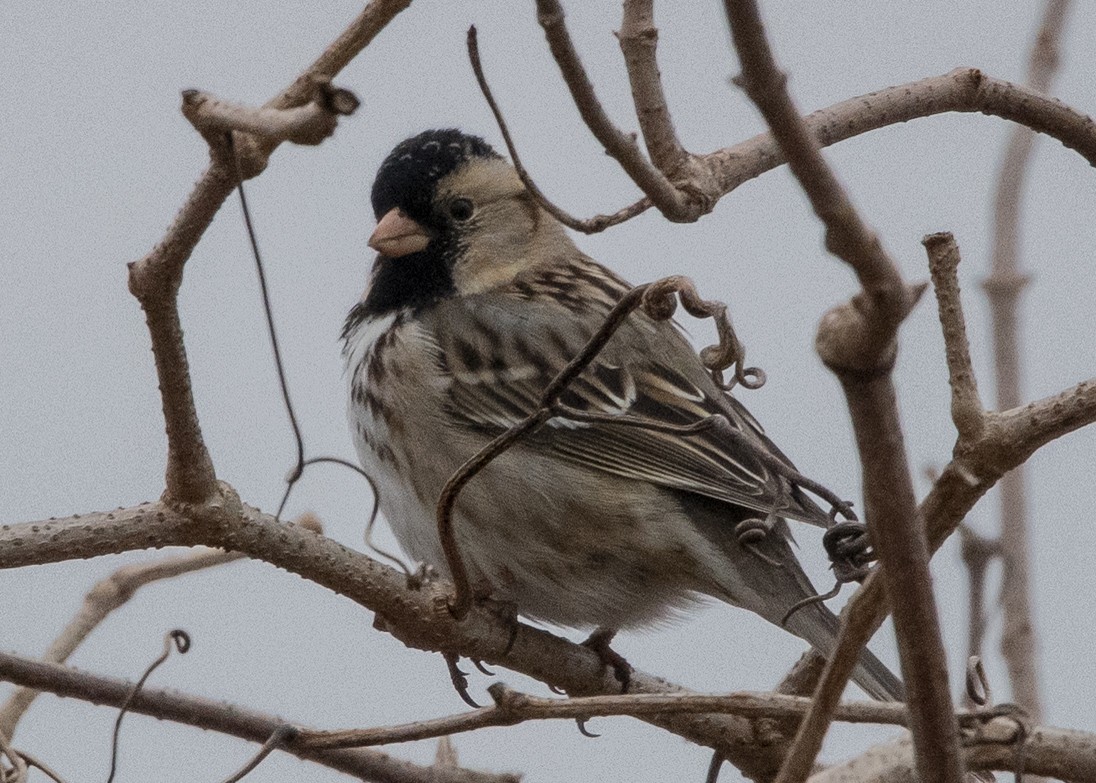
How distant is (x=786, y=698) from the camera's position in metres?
1.70

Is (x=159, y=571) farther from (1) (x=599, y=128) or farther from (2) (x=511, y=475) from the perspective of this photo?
(1) (x=599, y=128)

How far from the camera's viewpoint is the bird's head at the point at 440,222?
3881 millimetres

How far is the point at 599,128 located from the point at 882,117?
75 cm

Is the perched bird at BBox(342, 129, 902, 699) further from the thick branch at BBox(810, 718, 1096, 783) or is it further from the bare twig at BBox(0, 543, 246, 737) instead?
the thick branch at BBox(810, 718, 1096, 783)

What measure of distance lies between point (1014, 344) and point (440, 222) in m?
1.50

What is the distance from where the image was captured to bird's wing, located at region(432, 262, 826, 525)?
3490 mm

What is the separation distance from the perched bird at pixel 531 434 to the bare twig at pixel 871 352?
1.92 meters

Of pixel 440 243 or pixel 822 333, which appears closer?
pixel 822 333

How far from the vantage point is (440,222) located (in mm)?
3955

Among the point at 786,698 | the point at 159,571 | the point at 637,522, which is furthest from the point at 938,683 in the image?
the point at 637,522

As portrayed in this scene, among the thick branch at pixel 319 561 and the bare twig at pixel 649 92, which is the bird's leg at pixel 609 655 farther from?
the bare twig at pixel 649 92

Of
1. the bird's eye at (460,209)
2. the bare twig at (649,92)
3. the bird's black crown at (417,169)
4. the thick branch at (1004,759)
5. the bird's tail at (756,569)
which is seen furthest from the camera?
the bird's eye at (460,209)

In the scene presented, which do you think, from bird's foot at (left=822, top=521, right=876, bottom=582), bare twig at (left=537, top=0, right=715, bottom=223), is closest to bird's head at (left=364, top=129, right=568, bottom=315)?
bare twig at (left=537, top=0, right=715, bottom=223)

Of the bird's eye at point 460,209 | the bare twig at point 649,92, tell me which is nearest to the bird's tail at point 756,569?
the bird's eye at point 460,209
